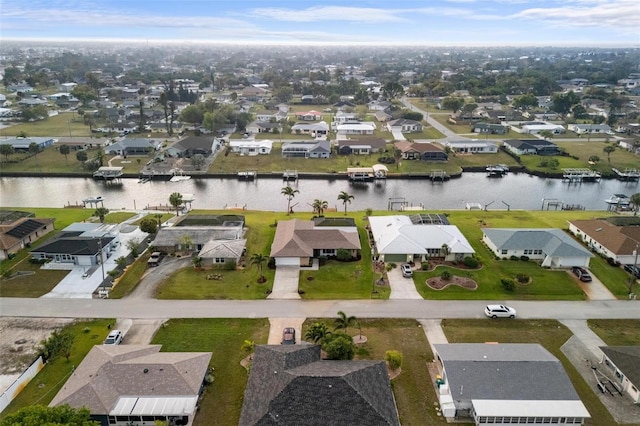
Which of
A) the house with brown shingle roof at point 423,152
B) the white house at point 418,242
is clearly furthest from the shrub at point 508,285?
the house with brown shingle roof at point 423,152

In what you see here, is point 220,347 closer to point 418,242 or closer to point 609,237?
point 418,242

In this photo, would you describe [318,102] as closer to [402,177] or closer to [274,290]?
[402,177]

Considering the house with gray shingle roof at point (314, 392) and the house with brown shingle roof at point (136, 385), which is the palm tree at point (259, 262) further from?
the house with gray shingle roof at point (314, 392)

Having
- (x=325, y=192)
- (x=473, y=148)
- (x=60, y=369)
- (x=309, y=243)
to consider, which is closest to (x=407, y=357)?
(x=309, y=243)

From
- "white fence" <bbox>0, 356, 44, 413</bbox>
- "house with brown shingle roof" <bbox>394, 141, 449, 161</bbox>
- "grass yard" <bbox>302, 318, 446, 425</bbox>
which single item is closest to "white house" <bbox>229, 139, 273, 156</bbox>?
"house with brown shingle roof" <bbox>394, 141, 449, 161</bbox>

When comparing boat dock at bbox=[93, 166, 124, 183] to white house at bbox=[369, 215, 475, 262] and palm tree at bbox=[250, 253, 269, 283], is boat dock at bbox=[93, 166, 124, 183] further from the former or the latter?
white house at bbox=[369, 215, 475, 262]

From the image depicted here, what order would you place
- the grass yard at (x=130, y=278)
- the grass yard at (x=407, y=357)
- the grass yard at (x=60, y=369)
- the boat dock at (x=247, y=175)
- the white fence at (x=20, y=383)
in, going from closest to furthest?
the grass yard at (x=407, y=357) < the white fence at (x=20, y=383) < the grass yard at (x=60, y=369) < the grass yard at (x=130, y=278) < the boat dock at (x=247, y=175)
